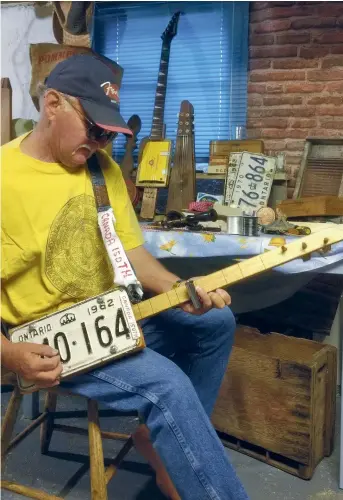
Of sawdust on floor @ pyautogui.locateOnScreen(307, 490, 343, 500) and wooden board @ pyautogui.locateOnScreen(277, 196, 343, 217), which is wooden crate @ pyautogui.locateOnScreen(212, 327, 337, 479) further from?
wooden board @ pyautogui.locateOnScreen(277, 196, 343, 217)

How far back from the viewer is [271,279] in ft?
7.18

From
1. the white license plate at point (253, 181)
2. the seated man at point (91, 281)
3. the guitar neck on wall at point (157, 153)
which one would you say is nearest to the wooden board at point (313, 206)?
the white license plate at point (253, 181)

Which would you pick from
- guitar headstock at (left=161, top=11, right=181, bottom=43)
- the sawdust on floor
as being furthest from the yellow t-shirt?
guitar headstock at (left=161, top=11, right=181, bottom=43)

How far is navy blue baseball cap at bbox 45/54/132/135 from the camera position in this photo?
1.37 m

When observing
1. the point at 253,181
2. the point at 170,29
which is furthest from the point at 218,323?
the point at 170,29

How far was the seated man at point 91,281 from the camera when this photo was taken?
124 cm

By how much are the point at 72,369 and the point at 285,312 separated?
1.48 metres

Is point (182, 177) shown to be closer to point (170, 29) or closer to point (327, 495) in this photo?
point (170, 29)

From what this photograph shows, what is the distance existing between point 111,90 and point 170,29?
132 cm

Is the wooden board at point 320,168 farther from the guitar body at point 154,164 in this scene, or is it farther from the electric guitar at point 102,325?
the electric guitar at point 102,325

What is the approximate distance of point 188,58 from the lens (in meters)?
2.79

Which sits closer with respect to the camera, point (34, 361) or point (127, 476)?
point (34, 361)

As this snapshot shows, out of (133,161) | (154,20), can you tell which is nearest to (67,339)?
(133,161)

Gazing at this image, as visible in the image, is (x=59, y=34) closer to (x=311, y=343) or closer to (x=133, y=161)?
(x=133, y=161)
